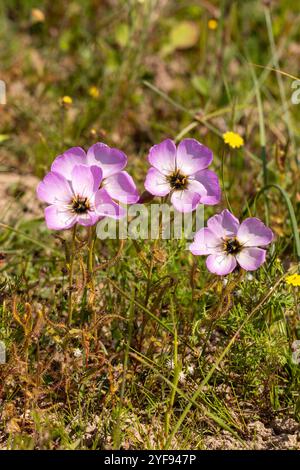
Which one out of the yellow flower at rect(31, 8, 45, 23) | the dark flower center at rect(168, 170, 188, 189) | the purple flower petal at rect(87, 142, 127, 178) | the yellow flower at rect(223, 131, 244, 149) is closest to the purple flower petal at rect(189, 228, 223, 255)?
the dark flower center at rect(168, 170, 188, 189)

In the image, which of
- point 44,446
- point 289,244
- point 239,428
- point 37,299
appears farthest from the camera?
point 289,244

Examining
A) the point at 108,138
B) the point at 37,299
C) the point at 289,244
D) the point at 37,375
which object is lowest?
the point at 37,375

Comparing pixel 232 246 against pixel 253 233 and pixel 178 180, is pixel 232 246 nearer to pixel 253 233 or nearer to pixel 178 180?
pixel 253 233

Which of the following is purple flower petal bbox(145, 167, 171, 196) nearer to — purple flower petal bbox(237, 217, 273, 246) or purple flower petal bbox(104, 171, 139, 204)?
purple flower petal bbox(104, 171, 139, 204)

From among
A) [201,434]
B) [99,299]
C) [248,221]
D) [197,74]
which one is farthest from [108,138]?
[201,434]

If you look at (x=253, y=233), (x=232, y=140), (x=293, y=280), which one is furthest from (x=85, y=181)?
(x=232, y=140)

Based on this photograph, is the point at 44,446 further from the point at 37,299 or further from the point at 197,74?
the point at 197,74

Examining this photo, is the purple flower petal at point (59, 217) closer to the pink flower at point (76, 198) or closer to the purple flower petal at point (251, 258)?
the pink flower at point (76, 198)
